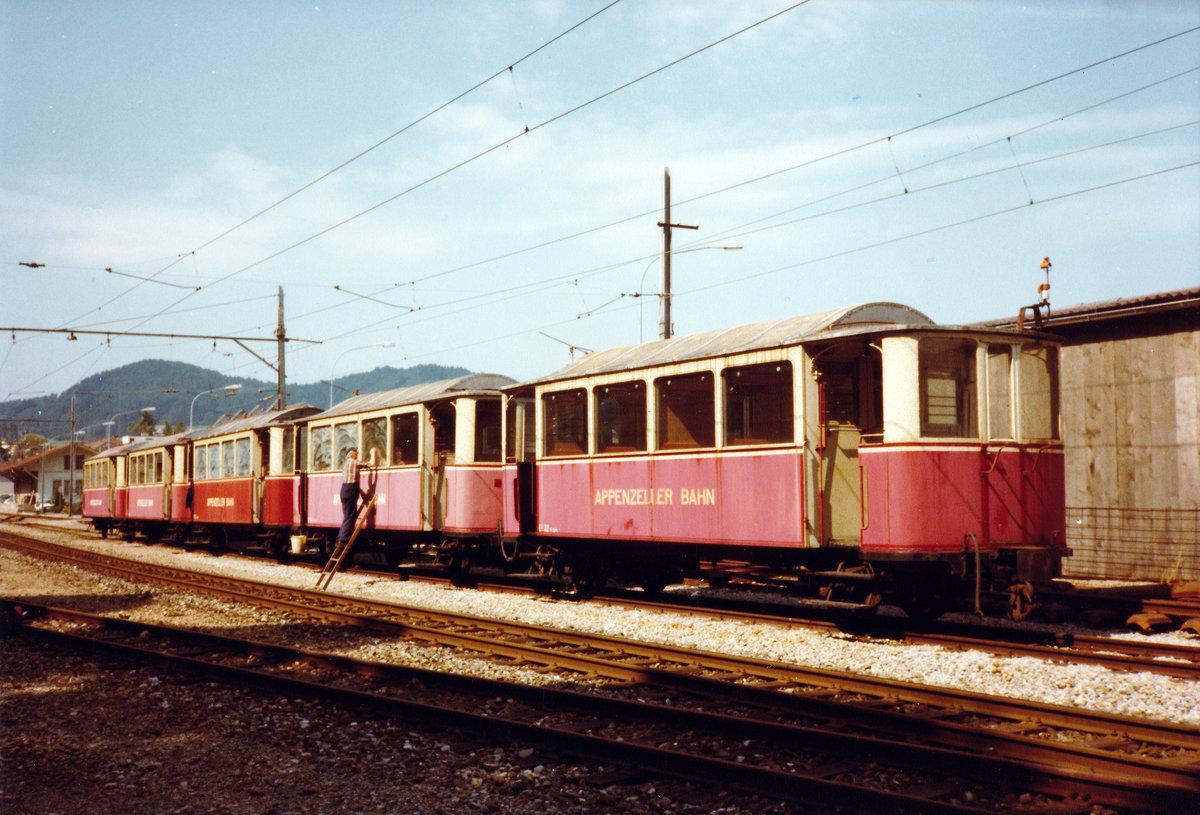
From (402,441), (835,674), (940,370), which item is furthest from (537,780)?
(402,441)

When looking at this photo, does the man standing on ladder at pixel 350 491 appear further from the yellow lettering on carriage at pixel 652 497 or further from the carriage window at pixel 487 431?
the yellow lettering on carriage at pixel 652 497

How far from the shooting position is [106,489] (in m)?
37.9

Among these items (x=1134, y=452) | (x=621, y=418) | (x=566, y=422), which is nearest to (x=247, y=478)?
(x=566, y=422)

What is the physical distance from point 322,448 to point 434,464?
469cm

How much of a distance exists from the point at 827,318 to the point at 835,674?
165 inches

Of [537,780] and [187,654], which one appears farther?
[187,654]

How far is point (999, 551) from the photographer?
9.58 m

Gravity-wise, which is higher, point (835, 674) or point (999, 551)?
point (999, 551)

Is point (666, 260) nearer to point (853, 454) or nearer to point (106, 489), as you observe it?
point (853, 454)

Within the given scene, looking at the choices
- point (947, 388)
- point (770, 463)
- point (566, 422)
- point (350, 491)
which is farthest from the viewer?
point (350, 491)

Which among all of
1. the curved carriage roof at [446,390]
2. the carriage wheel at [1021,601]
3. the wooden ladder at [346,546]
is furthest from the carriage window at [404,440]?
the carriage wheel at [1021,601]

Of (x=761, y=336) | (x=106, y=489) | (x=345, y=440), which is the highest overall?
(x=761, y=336)

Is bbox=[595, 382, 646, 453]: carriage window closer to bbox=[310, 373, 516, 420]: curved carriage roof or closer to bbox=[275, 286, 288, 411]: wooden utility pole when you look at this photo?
bbox=[310, 373, 516, 420]: curved carriage roof

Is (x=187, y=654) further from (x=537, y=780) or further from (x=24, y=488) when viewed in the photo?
(x=24, y=488)
